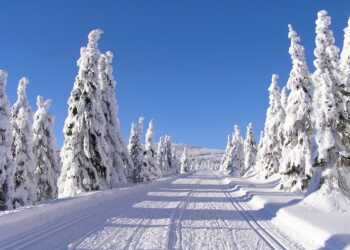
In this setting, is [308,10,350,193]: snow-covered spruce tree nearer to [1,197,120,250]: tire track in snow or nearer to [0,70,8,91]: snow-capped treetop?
[1,197,120,250]: tire track in snow

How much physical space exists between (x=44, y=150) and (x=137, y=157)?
66.7 feet

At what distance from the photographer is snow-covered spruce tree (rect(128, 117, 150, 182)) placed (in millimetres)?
56344

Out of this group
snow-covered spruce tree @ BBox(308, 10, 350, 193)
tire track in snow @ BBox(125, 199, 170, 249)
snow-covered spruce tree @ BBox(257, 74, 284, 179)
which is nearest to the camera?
tire track in snow @ BBox(125, 199, 170, 249)

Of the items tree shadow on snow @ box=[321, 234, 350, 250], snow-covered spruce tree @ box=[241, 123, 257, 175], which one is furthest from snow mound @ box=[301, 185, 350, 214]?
snow-covered spruce tree @ box=[241, 123, 257, 175]

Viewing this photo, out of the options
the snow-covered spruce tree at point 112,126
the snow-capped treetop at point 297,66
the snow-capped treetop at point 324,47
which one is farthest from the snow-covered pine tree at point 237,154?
the snow-capped treetop at point 324,47

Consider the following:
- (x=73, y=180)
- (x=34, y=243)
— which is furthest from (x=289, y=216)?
(x=73, y=180)

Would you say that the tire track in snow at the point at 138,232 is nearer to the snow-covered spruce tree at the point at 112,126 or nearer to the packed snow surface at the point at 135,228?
the packed snow surface at the point at 135,228

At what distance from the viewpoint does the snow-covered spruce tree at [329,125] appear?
2164cm

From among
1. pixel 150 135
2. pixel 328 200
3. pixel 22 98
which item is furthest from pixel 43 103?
pixel 150 135

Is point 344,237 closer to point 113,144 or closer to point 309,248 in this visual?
point 309,248

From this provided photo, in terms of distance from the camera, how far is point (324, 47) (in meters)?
25.2

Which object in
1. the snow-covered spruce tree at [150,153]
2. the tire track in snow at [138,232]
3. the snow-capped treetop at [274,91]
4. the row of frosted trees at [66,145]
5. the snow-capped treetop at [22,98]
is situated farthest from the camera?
the snow-covered spruce tree at [150,153]

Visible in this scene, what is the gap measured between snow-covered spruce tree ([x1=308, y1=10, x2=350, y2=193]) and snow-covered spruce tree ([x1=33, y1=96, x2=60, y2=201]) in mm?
23639

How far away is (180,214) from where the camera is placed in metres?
18.3
